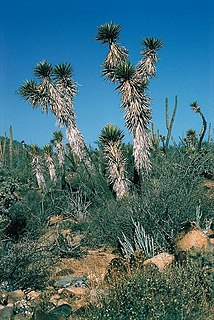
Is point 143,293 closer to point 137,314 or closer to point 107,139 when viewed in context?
point 137,314

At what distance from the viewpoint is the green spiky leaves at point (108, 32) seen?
61.6 ft

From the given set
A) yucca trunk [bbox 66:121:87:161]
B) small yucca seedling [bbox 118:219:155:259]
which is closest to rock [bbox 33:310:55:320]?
small yucca seedling [bbox 118:219:155:259]

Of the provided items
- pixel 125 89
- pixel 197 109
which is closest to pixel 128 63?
pixel 125 89

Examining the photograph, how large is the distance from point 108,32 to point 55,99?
3374 mm

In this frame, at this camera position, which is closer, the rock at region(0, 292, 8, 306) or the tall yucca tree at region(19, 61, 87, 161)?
the rock at region(0, 292, 8, 306)

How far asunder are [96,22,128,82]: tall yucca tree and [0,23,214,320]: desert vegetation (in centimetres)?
4

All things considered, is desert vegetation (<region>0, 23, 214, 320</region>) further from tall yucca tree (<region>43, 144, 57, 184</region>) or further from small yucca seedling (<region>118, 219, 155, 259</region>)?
tall yucca tree (<region>43, 144, 57, 184</region>)

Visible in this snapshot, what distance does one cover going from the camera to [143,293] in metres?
5.75

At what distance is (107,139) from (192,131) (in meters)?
14.6

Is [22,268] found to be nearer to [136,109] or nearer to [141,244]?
[141,244]

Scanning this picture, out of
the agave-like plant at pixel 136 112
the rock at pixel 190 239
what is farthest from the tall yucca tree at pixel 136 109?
the rock at pixel 190 239

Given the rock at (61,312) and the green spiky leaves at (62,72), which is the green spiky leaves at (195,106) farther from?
the rock at (61,312)

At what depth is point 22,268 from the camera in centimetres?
1006

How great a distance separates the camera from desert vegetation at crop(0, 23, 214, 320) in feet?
19.6
